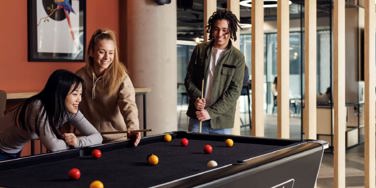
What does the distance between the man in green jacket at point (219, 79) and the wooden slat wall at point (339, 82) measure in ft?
2.75

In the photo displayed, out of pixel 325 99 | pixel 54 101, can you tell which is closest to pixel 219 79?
pixel 54 101

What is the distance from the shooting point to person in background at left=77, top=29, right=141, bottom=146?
3.20 m

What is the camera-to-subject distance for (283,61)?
13.4 ft

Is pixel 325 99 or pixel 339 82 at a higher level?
pixel 339 82

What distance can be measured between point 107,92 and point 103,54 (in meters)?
0.22

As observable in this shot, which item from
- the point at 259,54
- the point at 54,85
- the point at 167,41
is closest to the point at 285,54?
the point at 259,54

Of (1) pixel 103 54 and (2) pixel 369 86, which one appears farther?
(2) pixel 369 86

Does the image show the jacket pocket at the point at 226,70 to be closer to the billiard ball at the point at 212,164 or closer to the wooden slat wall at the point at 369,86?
the wooden slat wall at the point at 369,86

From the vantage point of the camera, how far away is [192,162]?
7.56 feet

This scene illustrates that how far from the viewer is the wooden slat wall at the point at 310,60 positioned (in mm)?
4062

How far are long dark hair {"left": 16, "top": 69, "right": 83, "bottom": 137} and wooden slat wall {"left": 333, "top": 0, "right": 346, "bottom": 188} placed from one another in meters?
2.11

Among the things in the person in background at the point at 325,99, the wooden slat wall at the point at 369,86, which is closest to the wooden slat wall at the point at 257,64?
the wooden slat wall at the point at 369,86

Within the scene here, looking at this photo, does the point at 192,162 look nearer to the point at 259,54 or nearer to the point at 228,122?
the point at 228,122

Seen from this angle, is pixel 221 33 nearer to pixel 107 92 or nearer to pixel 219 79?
pixel 219 79
